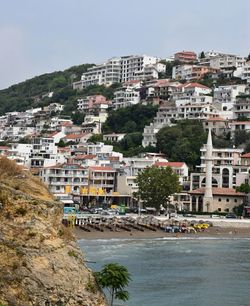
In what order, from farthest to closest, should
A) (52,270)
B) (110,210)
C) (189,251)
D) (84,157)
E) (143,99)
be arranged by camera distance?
1. (143,99)
2. (84,157)
3. (110,210)
4. (189,251)
5. (52,270)

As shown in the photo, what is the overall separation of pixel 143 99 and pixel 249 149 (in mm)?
36710

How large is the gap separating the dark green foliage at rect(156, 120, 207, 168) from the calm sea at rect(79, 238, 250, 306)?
97.6 feet

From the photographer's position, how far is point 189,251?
2039 inches

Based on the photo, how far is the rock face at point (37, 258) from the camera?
17.7m

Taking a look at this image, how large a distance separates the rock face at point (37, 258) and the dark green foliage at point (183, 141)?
240 feet

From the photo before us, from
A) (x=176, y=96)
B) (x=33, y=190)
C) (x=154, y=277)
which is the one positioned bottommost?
(x=154, y=277)

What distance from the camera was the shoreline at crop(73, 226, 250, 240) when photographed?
6216cm

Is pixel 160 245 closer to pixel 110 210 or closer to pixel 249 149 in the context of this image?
pixel 110 210

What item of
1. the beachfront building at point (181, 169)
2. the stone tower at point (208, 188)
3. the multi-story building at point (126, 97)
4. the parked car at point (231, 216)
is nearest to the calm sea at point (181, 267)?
the parked car at point (231, 216)

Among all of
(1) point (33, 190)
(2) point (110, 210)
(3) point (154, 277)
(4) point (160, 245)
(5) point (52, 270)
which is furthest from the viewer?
(2) point (110, 210)

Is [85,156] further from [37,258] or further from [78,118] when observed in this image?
[37,258]

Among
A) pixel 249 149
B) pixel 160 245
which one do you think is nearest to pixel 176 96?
pixel 249 149

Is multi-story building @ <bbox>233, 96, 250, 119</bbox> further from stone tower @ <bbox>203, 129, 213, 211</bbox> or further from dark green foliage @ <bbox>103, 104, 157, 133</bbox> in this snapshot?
stone tower @ <bbox>203, 129, 213, 211</bbox>

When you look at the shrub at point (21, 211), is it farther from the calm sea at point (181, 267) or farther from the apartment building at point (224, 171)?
the apartment building at point (224, 171)
